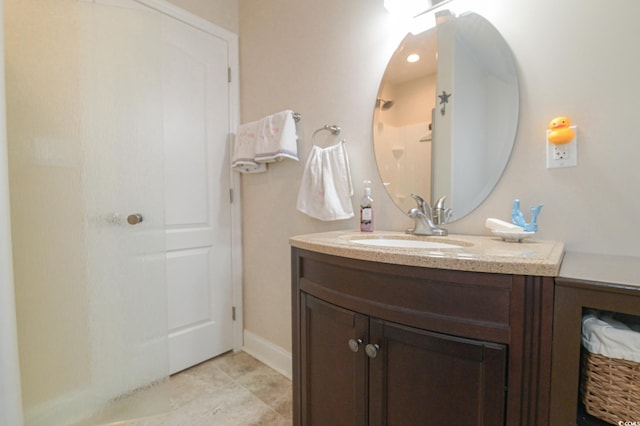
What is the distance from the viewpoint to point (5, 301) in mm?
980

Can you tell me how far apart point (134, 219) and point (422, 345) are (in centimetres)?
136

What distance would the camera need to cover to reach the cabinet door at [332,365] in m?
0.86

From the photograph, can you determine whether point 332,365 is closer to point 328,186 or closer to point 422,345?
point 422,345

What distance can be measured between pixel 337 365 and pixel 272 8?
2075 millimetres

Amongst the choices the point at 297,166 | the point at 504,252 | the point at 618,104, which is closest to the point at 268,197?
the point at 297,166

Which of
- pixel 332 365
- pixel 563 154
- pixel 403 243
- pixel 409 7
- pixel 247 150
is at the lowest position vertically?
pixel 332 365

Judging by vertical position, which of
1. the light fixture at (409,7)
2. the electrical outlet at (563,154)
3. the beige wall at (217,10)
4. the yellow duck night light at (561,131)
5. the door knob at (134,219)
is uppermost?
the beige wall at (217,10)

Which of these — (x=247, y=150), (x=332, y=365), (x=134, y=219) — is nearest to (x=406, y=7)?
(x=247, y=150)

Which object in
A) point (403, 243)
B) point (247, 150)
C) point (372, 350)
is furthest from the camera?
point (247, 150)

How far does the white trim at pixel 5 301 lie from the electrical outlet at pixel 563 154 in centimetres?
182

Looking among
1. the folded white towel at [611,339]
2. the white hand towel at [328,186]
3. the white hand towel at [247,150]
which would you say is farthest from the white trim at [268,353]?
the folded white towel at [611,339]

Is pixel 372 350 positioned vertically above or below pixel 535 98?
below

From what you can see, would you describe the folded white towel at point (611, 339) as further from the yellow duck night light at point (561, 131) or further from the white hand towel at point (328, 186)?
the white hand towel at point (328, 186)

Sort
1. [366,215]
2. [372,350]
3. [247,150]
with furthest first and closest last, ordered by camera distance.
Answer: [247,150], [366,215], [372,350]
